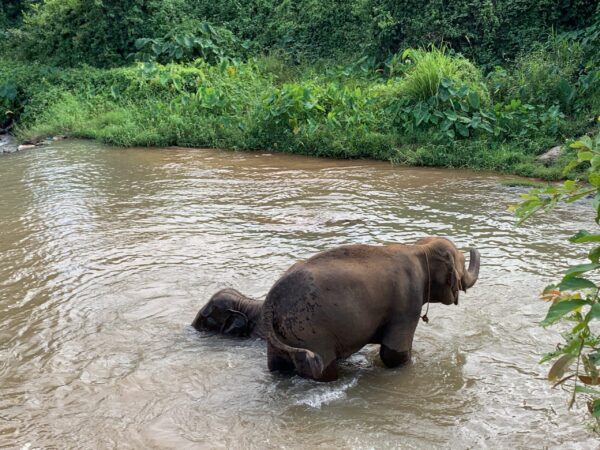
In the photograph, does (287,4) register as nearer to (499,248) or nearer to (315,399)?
(499,248)

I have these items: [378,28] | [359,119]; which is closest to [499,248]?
[359,119]

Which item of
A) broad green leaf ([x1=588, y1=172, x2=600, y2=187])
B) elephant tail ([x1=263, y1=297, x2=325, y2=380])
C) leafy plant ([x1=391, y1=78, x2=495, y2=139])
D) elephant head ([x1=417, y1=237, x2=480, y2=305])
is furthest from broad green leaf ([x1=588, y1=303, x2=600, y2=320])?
leafy plant ([x1=391, y1=78, x2=495, y2=139])

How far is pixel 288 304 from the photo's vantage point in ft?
15.1

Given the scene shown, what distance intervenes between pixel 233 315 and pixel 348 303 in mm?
1321

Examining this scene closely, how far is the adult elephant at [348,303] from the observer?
4559 millimetres

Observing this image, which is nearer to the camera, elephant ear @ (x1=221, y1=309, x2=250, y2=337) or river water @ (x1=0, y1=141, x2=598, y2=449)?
river water @ (x1=0, y1=141, x2=598, y2=449)

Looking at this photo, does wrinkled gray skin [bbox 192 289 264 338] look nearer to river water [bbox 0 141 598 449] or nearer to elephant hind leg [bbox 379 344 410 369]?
river water [bbox 0 141 598 449]

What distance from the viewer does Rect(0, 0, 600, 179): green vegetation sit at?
12.3 metres

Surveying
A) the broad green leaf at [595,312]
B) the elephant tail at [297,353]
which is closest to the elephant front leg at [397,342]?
the elephant tail at [297,353]

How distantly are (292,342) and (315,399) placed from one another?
418mm

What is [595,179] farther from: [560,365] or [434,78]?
[434,78]

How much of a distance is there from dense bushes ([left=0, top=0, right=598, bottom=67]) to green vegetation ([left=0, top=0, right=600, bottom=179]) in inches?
1.7

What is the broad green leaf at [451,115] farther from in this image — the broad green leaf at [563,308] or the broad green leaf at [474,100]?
the broad green leaf at [563,308]

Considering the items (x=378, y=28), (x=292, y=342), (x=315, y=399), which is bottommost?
(x=315, y=399)
